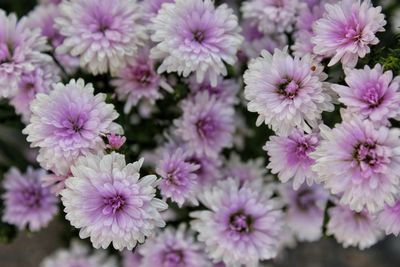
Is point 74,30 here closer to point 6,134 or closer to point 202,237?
point 202,237

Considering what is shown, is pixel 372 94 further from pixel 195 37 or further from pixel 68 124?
pixel 68 124

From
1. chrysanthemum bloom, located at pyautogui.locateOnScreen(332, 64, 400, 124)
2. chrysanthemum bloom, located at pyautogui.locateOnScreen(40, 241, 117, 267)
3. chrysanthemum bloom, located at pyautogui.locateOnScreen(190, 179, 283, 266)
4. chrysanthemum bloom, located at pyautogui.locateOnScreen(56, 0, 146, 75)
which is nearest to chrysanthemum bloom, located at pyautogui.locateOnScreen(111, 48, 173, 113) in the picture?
chrysanthemum bloom, located at pyautogui.locateOnScreen(56, 0, 146, 75)

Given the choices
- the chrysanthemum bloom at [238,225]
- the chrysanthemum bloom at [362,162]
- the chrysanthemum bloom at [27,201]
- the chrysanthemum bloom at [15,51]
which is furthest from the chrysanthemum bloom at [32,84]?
the chrysanthemum bloom at [362,162]

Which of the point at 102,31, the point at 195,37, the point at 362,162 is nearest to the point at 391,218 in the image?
the point at 362,162

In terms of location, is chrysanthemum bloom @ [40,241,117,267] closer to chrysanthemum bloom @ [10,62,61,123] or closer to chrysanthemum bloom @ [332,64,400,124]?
chrysanthemum bloom @ [10,62,61,123]

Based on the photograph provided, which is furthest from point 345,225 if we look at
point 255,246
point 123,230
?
point 123,230

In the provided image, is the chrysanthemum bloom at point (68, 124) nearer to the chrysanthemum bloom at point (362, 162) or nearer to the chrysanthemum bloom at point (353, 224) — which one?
the chrysanthemum bloom at point (362, 162)
